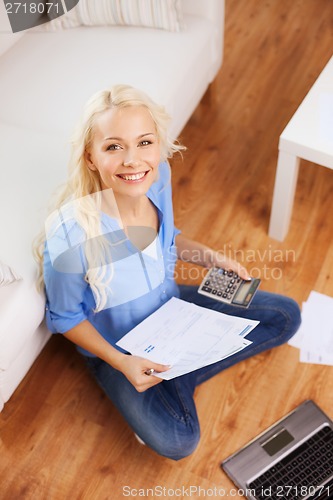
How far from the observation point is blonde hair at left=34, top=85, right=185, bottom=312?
1.19 m

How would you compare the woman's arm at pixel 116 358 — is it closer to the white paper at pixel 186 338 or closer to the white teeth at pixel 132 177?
the white paper at pixel 186 338

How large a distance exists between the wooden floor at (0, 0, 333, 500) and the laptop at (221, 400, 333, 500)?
0.03m

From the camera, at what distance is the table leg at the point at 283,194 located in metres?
1.64

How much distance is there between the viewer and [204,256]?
5.13 feet

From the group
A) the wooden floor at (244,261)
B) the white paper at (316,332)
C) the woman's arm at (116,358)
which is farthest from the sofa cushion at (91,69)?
the white paper at (316,332)

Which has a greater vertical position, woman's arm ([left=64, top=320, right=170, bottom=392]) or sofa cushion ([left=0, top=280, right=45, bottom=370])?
sofa cushion ([left=0, top=280, right=45, bottom=370])

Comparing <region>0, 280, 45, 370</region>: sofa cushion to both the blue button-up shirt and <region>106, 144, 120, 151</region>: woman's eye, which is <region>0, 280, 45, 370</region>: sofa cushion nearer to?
the blue button-up shirt

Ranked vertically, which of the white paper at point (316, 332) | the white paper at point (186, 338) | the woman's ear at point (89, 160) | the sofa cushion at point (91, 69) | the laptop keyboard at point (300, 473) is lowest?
the laptop keyboard at point (300, 473)

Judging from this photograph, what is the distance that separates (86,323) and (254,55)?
1617 mm

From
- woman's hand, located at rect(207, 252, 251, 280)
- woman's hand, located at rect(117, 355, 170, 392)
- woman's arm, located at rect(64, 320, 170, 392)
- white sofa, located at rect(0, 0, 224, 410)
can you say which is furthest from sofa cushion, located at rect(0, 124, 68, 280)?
woman's hand, located at rect(207, 252, 251, 280)

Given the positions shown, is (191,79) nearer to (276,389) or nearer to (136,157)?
(136,157)

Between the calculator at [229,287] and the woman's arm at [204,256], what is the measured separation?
16 mm

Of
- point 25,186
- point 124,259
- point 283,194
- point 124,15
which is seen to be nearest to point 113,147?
point 124,259

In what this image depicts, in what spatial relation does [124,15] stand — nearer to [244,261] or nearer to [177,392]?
[244,261]
